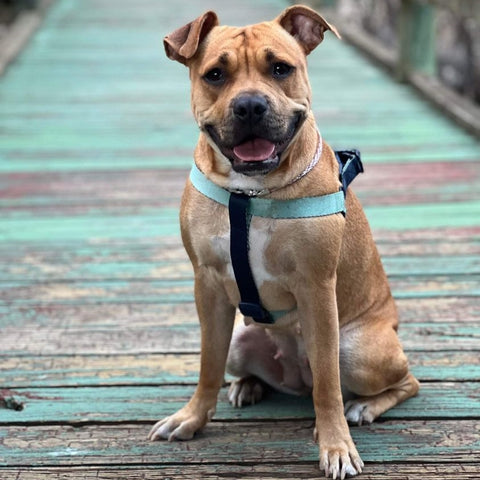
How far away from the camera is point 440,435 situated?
267cm

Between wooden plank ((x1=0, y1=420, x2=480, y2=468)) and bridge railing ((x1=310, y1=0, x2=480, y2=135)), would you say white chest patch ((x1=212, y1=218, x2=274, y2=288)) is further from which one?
bridge railing ((x1=310, y1=0, x2=480, y2=135))

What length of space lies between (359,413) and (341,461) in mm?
304

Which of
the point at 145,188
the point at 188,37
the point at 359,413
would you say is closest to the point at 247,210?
the point at 188,37

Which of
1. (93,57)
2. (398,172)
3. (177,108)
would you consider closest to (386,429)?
(398,172)

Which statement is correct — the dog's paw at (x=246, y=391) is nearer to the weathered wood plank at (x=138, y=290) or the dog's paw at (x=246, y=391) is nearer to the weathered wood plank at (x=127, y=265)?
the weathered wood plank at (x=138, y=290)

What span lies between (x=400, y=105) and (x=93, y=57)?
353 centimetres

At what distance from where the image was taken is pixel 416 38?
7.80 metres

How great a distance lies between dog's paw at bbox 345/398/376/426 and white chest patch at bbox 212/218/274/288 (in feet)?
1.81

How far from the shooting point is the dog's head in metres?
2.30

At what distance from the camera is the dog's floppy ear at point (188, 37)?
244cm

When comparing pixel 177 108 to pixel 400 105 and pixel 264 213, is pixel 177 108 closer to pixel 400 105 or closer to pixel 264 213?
pixel 400 105

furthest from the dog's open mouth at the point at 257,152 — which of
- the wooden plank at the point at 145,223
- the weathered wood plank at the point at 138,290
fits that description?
the wooden plank at the point at 145,223

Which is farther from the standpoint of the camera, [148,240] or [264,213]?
[148,240]

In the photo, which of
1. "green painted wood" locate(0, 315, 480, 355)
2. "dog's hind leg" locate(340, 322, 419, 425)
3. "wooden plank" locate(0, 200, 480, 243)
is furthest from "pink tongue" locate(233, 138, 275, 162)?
"wooden plank" locate(0, 200, 480, 243)
